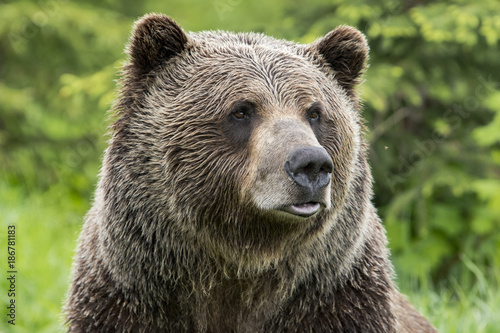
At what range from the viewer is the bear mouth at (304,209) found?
371cm

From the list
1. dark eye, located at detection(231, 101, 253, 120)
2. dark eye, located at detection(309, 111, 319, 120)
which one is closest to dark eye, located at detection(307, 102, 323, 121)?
dark eye, located at detection(309, 111, 319, 120)

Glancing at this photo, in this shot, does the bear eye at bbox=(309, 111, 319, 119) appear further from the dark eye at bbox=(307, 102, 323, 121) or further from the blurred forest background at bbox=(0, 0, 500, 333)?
the blurred forest background at bbox=(0, 0, 500, 333)

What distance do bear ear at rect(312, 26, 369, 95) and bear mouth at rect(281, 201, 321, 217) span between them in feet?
3.92

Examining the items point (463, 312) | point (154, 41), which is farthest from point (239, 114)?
point (463, 312)

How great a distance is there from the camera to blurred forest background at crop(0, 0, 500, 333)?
7.11m

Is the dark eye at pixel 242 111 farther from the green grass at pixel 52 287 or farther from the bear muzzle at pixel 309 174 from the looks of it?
the green grass at pixel 52 287

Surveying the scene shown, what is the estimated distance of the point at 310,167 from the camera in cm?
363

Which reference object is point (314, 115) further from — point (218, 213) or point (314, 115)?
point (218, 213)

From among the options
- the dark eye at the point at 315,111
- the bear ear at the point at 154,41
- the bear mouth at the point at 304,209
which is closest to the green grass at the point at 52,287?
the bear ear at the point at 154,41

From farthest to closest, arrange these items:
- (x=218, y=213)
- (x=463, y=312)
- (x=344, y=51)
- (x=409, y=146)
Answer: (x=409, y=146), (x=463, y=312), (x=344, y=51), (x=218, y=213)

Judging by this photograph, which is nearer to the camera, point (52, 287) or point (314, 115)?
point (314, 115)

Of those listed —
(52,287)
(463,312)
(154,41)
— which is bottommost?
(463,312)

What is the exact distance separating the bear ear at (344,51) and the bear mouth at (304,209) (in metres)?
1.19

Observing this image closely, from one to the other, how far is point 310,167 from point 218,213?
2.34 feet
